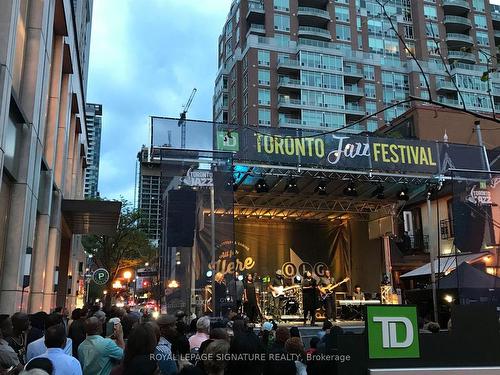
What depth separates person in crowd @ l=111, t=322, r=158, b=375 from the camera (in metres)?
3.55

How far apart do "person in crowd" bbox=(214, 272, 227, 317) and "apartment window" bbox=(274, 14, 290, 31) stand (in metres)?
58.6

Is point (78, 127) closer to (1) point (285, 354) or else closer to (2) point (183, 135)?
(2) point (183, 135)

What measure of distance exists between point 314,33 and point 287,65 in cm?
712

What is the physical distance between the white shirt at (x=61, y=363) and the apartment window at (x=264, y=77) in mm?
63017

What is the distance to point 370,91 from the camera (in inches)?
2744

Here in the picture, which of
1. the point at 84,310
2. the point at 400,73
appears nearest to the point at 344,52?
the point at 400,73

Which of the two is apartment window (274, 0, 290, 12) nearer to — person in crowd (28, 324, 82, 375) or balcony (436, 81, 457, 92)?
balcony (436, 81, 457, 92)

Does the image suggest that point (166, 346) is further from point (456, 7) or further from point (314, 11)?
point (456, 7)

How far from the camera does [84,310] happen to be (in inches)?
356

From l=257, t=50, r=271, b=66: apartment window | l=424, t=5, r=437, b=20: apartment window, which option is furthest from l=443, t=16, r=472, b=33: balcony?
l=257, t=50, r=271, b=66: apartment window

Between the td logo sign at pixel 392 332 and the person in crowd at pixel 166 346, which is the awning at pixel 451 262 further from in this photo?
the person in crowd at pixel 166 346

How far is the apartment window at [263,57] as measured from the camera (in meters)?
66.2

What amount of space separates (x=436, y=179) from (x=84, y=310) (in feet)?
41.2

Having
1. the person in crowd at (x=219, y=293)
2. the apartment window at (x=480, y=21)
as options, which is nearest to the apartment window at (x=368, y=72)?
the apartment window at (x=480, y=21)
